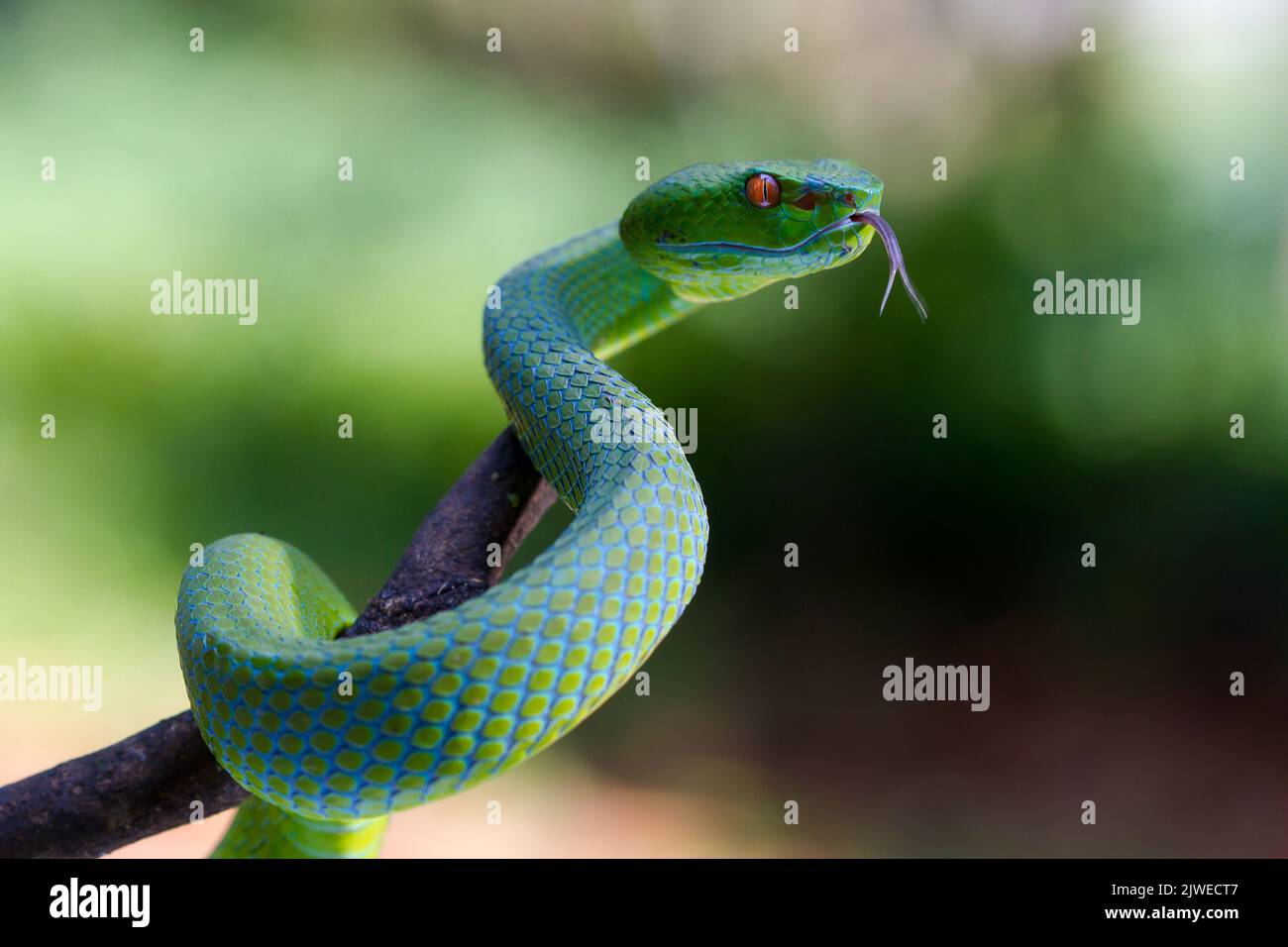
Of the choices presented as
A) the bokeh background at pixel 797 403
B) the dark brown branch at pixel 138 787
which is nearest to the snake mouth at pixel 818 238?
the dark brown branch at pixel 138 787

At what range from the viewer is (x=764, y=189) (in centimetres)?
218

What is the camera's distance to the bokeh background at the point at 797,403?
16.1 feet

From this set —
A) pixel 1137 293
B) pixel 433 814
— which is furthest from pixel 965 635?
pixel 433 814

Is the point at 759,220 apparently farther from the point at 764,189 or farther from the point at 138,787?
the point at 138,787

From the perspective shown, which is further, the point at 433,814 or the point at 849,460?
the point at 849,460

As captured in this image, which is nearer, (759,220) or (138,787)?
(138,787)

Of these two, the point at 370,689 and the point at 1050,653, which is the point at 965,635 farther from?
the point at 370,689

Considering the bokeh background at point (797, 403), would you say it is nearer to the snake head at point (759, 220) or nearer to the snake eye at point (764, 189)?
the snake head at point (759, 220)

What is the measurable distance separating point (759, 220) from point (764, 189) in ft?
0.21

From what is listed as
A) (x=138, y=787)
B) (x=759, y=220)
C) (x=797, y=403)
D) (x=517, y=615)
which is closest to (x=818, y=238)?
(x=759, y=220)

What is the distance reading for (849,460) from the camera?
17.1ft

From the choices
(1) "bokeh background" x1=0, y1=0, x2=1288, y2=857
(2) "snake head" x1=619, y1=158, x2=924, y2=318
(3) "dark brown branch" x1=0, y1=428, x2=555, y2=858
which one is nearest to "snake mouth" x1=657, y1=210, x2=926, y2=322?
(2) "snake head" x1=619, y1=158, x2=924, y2=318

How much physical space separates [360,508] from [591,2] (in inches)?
121

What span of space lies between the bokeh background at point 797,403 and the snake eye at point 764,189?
3070 millimetres
